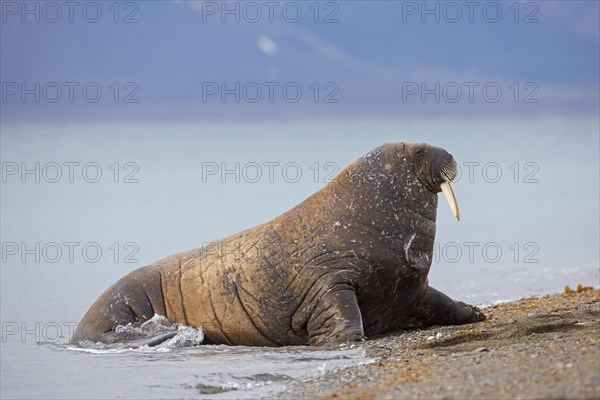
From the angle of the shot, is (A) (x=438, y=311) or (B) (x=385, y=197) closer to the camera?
(B) (x=385, y=197)

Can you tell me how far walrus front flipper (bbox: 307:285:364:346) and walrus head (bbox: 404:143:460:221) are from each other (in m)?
1.19

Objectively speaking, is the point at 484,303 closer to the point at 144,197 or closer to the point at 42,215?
the point at 42,215

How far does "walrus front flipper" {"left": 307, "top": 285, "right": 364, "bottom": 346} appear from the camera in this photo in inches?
368

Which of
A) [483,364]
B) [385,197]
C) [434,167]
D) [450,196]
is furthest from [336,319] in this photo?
[483,364]

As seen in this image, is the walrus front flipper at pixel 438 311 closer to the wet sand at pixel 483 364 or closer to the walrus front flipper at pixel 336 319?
the wet sand at pixel 483 364

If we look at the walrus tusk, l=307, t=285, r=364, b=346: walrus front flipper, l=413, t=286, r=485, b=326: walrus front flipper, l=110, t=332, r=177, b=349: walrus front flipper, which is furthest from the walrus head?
l=110, t=332, r=177, b=349: walrus front flipper

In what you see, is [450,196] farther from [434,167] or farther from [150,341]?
[150,341]

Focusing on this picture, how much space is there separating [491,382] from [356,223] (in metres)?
3.65

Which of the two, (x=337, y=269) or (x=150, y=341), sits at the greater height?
(x=337, y=269)

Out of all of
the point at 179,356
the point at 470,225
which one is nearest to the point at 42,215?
the point at 470,225

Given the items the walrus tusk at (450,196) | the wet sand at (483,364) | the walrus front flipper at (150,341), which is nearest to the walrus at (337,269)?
the walrus tusk at (450,196)

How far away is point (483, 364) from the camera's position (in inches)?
277

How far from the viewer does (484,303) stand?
13.3m

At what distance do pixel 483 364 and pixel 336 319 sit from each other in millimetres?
2591
